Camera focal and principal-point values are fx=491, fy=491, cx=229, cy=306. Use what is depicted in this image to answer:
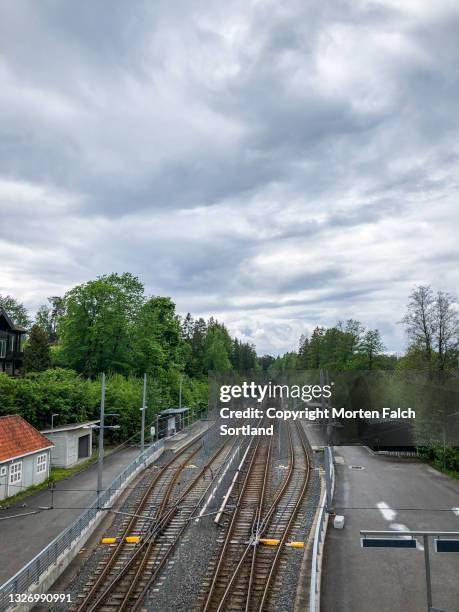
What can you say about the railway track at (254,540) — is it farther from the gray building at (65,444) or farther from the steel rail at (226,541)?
the gray building at (65,444)

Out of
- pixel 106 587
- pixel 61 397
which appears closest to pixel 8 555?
pixel 106 587

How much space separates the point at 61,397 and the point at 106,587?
22.4 metres

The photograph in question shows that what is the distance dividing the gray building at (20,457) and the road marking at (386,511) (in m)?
17.2

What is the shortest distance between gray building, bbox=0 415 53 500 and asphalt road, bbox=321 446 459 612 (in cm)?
1531

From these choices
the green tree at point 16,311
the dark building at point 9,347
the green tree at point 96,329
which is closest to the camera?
the green tree at point 96,329

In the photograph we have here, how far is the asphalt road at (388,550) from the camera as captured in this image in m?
12.9

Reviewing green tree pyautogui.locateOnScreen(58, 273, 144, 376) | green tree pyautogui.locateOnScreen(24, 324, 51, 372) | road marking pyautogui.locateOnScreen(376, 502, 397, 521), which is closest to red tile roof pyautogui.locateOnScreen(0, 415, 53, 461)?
road marking pyautogui.locateOnScreen(376, 502, 397, 521)

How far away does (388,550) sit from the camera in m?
16.1

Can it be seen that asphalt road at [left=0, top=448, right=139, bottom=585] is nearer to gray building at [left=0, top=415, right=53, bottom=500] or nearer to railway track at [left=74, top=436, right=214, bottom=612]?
gray building at [left=0, top=415, right=53, bottom=500]

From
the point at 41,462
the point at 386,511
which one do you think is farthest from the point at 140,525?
the point at 386,511

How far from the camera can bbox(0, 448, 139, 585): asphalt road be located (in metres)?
16.0

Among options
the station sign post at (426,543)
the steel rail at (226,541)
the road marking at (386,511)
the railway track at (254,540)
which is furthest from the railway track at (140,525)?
the road marking at (386,511)

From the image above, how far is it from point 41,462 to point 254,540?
14.4m

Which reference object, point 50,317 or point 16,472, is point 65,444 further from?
point 50,317
